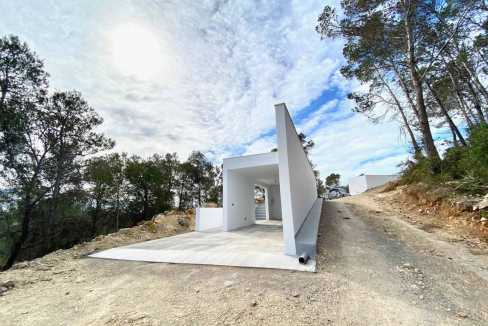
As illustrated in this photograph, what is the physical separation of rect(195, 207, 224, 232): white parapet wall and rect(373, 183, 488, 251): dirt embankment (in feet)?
23.7

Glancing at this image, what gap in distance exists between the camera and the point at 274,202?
12055 millimetres

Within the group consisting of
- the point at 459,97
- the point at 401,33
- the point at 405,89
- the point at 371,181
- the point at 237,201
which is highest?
the point at 401,33

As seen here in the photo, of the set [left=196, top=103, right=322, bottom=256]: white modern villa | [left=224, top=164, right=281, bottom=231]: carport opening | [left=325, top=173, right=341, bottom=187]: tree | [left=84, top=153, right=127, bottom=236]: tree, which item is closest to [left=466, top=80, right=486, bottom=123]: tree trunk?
[left=196, top=103, right=322, bottom=256]: white modern villa

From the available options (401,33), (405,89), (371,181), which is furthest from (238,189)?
(371,181)

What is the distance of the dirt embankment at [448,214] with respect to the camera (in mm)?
3945

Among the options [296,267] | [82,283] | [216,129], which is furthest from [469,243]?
[216,129]

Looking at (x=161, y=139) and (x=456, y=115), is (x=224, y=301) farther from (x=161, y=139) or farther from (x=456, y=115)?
(x=456, y=115)

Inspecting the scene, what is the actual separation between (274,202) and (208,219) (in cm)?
451

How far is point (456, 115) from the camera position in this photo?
934cm

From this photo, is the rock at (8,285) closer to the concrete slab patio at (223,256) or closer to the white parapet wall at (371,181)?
the concrete slab patio at (223,256)

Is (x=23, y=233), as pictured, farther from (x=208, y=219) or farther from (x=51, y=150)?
(x=208, y=219)

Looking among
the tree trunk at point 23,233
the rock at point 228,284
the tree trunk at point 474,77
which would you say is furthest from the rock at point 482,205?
the tree trunk at point 23,233

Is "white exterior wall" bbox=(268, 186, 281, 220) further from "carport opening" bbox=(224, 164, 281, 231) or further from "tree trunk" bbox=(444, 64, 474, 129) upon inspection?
"tree trunk" bbox=(444, 64, 474, 129)

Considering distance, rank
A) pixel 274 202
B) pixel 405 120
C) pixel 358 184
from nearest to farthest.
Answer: pixel 405 120 < pixel 274 202 < pixel 358 184
